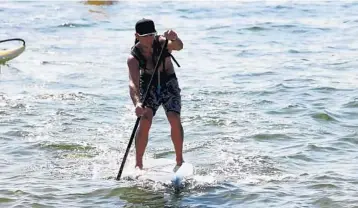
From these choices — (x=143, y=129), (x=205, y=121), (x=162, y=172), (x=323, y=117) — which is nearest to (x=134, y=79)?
(x=143, y=129)

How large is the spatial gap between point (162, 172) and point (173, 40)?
1736mm

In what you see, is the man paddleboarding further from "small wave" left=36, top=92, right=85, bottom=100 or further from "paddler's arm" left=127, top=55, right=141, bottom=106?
"small wave" left=36, top=92, right=85, bottom=100

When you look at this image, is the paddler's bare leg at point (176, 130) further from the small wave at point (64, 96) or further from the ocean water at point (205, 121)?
the small wave at point (64, 96)

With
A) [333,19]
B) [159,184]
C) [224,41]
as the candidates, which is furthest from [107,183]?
[333,19]

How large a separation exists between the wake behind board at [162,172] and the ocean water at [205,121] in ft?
0.48

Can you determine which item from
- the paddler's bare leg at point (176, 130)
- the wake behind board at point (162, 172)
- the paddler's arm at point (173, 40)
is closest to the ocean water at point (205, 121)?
the wake behind board at point (162, 172)

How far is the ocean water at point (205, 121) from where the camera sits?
9.68 metres

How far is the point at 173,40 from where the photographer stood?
9383 mm

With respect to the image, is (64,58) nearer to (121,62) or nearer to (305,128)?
(121,62)

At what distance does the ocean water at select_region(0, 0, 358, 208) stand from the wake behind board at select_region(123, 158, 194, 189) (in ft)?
0.48

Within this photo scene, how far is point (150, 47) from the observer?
9680mm

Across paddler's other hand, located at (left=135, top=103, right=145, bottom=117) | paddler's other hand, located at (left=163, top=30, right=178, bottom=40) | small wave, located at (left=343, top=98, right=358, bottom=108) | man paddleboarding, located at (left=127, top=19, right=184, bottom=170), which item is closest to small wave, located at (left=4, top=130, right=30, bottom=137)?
man paddleboarding, located at (left=127, top=19, right=184, bottom=170)

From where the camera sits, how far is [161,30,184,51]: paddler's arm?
9.16 meters

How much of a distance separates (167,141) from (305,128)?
231 cm
